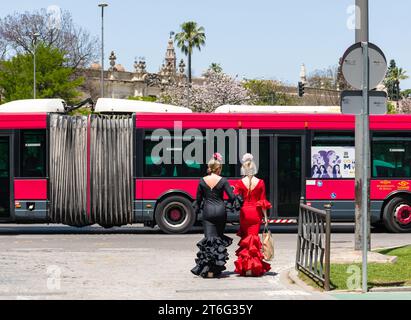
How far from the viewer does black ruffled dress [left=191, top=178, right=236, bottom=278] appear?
495 inches

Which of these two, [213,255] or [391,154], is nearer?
[213,255]

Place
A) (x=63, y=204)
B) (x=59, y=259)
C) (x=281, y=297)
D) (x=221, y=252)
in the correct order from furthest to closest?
(x=63, y=204) → (x=59, y=259) → (x=221, y=252) → (x=281, y=297)

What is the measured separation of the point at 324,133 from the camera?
21109 millimetres

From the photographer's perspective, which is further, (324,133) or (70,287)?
(324,133)

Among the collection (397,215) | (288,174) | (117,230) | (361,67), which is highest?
(361,67)

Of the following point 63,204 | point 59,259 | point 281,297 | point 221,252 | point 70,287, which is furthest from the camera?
point 63,204

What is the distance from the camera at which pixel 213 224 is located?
12.7 metres

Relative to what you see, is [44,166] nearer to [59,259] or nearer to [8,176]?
[8,176]

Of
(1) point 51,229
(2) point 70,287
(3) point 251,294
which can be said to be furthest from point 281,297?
(1) point 51,229

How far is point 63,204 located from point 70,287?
9170 millimetres

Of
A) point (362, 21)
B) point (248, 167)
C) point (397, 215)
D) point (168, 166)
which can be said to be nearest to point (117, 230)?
point (168, 166)

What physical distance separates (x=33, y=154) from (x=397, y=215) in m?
8.81

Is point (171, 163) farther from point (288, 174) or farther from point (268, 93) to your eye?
point (268, 93)

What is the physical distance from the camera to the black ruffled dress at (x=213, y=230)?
12.6 meters
